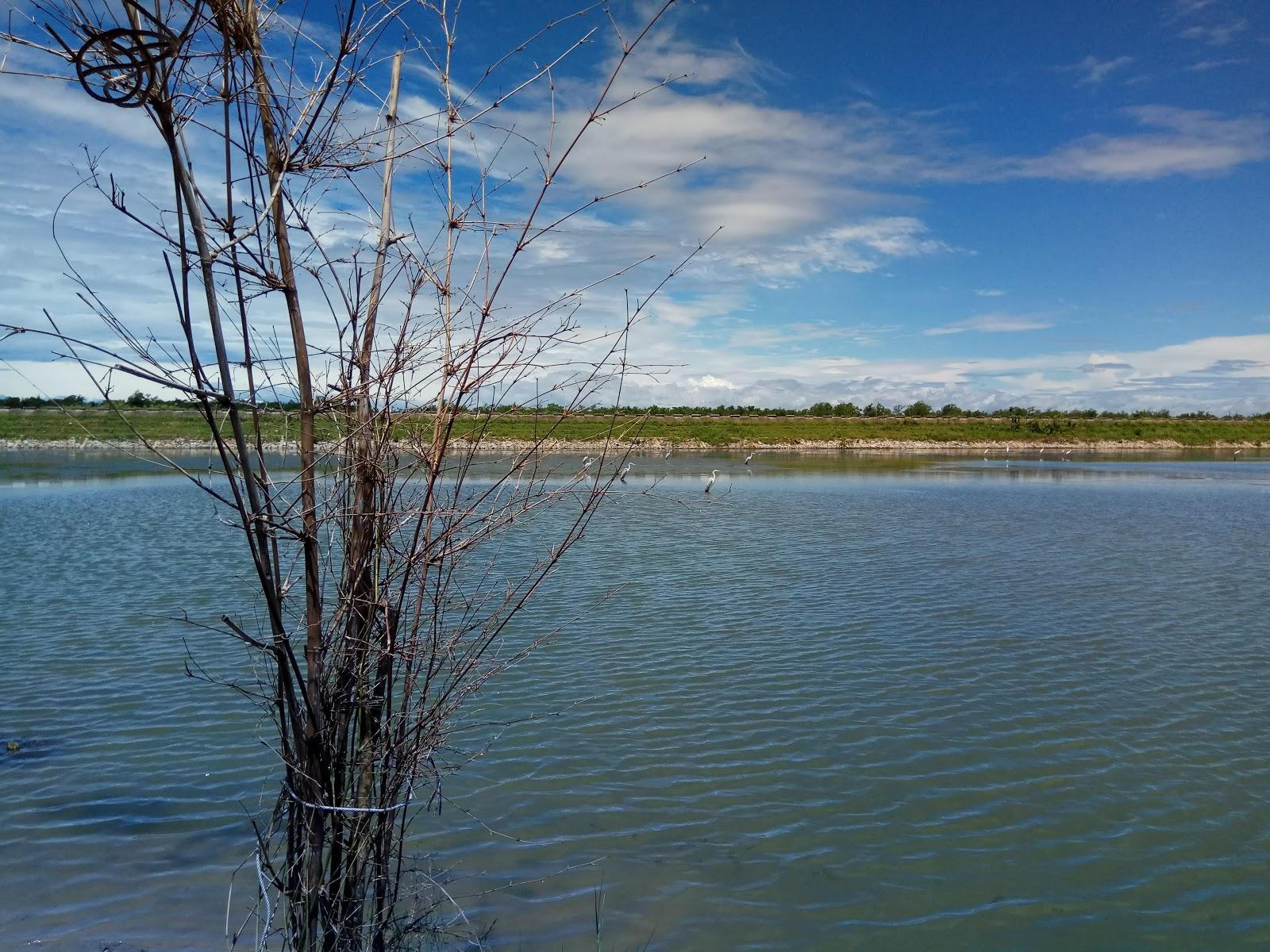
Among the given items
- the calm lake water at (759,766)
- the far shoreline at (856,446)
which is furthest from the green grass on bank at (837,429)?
the calm lake water at (759,766)

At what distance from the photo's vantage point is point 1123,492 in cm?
3394

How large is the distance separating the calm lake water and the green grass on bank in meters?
40.3

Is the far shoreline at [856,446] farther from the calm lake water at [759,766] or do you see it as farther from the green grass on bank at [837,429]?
the calm lake water at [759,766]

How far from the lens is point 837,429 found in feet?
249

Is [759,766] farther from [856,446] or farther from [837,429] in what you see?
[837,429]

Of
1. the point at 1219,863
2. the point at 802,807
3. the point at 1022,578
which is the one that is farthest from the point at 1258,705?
the point at 1022,578

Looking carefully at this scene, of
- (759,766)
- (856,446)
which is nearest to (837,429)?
(856,446)

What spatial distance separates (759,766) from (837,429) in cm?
7100

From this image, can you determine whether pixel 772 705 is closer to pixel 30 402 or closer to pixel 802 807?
pixel 802 807

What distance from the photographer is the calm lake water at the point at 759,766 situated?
516 centimetres

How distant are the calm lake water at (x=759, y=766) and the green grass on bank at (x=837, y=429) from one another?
132 ft

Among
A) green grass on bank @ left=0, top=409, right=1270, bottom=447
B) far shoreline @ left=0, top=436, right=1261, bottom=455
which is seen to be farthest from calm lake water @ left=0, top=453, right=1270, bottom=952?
green grass on bank @ left=0, top=409, right=1270, bottom=447

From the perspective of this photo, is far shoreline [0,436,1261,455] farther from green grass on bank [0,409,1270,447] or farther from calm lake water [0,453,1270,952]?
calm lake water [0,453,1270,952]

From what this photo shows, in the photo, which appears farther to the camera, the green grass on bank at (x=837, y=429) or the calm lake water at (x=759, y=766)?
the green grass on bank at (x=837, y=429)
